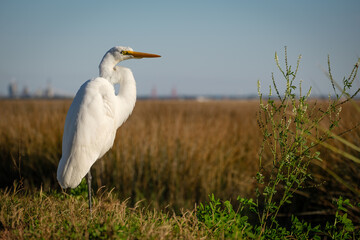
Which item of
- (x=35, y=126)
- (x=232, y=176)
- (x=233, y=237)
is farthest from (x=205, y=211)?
(x=35, y=126)

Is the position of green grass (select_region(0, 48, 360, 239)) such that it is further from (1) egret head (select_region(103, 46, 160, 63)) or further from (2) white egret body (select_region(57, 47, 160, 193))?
(1) egret head (select_region(103, 46, 160, 63))

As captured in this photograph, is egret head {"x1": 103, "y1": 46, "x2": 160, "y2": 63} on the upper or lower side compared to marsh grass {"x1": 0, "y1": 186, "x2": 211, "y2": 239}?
upper

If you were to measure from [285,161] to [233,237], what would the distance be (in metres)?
0.70

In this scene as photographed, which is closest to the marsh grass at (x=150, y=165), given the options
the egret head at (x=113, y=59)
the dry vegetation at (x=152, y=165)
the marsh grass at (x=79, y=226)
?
the dry vegetation at (x=152, y=165)

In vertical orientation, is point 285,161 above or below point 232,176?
above

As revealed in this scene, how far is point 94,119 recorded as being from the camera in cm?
256

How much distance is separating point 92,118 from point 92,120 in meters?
0.02

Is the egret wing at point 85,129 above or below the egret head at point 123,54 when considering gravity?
below

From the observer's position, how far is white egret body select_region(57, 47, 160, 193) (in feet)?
8.16

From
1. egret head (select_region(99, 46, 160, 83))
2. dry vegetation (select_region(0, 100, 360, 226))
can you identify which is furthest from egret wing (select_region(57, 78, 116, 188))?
dry vegetation (select_region(0, 100, 360, 226))

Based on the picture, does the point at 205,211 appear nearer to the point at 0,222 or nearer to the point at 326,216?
the point at 0,222

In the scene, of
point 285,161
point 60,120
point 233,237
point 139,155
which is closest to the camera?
point 233,237

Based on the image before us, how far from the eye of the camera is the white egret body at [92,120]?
2488 mm

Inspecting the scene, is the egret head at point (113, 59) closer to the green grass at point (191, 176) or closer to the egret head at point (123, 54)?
the egret head at point (123, 54)
